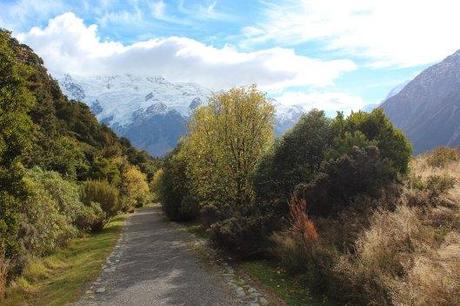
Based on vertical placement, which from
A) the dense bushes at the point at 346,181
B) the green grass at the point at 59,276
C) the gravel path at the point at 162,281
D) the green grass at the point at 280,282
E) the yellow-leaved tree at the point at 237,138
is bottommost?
the green grass at the point at 280,282

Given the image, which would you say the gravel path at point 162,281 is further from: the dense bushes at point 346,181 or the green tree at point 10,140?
the dense bushes at point 346,181

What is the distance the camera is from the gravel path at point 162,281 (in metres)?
13.3

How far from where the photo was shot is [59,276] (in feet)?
62.1

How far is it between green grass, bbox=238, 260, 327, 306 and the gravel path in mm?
832

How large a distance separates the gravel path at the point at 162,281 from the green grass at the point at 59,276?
55cm

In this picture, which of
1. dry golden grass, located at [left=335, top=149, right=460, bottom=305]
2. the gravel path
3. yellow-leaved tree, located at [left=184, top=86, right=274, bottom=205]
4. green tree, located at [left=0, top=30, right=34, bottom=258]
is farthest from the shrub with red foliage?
yellow-leaved tree, located at [left=184, top=86, right=274, bottom=205]

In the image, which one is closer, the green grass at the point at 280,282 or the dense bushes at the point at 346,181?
the green grass at the point at 280,282

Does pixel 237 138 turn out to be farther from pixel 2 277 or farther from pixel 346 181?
pixel 2 277

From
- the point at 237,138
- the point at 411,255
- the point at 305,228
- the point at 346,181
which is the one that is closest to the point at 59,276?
the point at 305,228

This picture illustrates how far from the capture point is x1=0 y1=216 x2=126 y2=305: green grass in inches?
592

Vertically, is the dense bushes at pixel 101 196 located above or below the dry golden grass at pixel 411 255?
above

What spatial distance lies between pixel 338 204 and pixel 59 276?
1133 centimetres

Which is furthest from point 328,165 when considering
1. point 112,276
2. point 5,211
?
point 5,211

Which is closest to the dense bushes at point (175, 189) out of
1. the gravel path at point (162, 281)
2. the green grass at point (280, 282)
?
the gravel path at point (162, 281)
